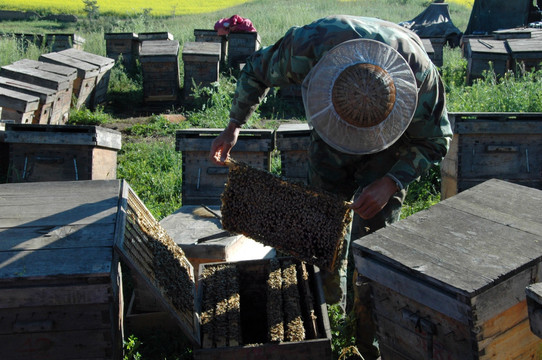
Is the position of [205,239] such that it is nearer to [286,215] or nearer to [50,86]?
[286,215]

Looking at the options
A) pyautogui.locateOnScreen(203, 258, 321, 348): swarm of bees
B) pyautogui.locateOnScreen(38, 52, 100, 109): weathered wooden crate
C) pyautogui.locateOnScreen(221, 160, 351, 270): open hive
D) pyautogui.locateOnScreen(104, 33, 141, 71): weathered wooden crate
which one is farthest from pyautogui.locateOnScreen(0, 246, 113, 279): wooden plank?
pyautogui.locateOnScreen(104, 33, 141, 71): weathered wooden crate

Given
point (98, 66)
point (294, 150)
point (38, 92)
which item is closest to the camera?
point (294, 150)

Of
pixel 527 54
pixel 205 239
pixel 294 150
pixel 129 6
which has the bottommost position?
pixel 205 239

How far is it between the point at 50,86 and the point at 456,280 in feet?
18.6

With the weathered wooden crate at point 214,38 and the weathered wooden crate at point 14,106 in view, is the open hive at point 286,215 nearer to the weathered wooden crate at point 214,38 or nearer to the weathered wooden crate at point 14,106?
the weathered wooden crate at point 14,106

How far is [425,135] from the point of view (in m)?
2.81

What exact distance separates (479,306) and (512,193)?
1045mm

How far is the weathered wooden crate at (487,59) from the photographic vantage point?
8383mm

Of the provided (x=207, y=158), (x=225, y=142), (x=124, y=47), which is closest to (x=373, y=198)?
(x=225, y=142)

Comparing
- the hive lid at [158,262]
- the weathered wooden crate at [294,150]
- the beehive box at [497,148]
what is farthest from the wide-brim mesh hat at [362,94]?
the beehive box at [497,148]

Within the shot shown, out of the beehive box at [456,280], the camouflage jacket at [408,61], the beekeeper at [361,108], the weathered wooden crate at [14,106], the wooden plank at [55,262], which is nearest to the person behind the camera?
the beehive box at [456,280]

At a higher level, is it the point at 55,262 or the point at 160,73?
the point at 160,73

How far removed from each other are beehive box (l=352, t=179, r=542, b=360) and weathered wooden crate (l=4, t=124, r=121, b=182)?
264cm

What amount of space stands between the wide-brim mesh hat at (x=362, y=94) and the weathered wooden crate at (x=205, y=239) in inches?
45.3
